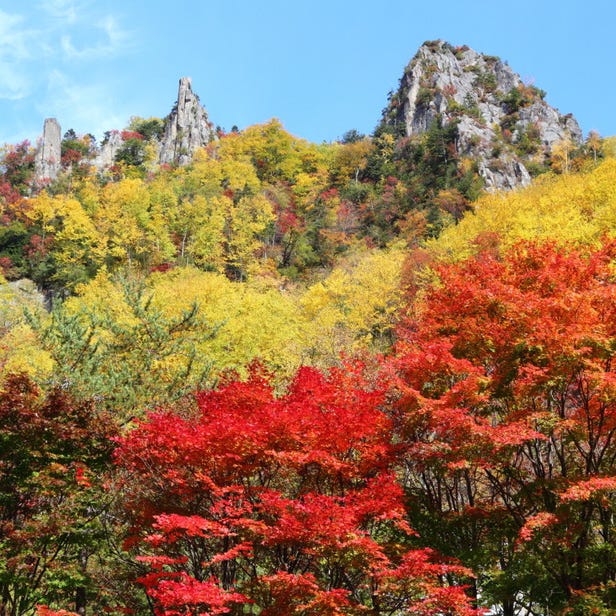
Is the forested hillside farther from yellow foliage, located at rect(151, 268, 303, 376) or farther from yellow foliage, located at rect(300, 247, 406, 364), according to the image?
yellow foliage, located at rect(300, 247, 406, 364)

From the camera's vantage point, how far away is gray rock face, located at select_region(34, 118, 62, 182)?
67188mm

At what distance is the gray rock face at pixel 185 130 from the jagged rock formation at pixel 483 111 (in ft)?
76.0

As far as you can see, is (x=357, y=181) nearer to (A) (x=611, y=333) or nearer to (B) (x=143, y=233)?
(B) (x=143, y=233)

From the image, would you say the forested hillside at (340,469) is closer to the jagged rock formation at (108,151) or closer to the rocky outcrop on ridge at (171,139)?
the rocky outcrop on ridge at (171,139)

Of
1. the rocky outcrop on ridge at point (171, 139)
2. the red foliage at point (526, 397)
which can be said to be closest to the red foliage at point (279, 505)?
the red foliage at point (526, 397)

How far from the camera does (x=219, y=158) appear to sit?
66812 mm

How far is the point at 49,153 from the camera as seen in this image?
68750 millimetres

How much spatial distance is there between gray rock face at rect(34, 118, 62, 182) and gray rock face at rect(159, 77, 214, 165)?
38.6ft

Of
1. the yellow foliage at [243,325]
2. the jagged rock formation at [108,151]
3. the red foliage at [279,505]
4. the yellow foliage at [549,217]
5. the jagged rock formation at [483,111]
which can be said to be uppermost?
the jagged rock formation at [108,151]

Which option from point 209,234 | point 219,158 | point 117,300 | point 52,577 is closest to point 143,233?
point 209,234

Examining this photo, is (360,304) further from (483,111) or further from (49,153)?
(49,153)

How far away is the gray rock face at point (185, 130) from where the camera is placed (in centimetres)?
7231

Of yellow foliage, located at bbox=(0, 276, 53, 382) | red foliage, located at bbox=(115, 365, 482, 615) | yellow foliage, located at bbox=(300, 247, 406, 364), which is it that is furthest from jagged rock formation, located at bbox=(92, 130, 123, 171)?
red foliage, located at bbox=(115, 365, 482, 615)

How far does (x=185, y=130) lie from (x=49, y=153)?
1584 cm
